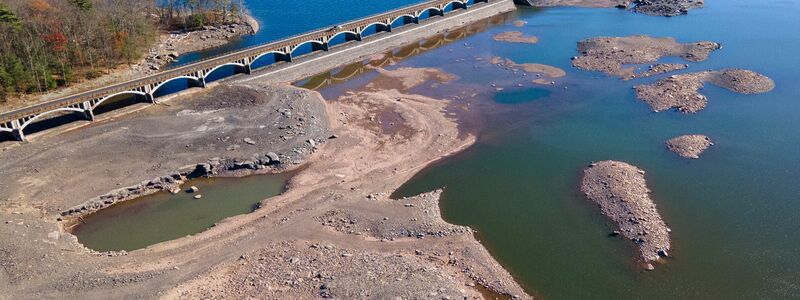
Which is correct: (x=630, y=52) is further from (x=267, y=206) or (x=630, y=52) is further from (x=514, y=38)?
(x=267, y=206)

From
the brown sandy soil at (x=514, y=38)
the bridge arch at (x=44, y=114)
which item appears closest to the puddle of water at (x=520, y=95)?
the brown sandy soil at (x=514, y=38)

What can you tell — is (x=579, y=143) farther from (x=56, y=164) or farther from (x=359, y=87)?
(x=56, y=164)

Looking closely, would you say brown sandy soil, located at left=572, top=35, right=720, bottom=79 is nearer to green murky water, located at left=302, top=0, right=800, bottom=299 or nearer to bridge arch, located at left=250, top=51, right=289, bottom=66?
green murky water, located at left=302, top=0, right=800, bottom=299

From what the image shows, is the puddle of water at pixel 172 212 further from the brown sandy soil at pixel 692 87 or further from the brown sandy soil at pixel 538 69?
the brown sandy soil at pixel 692 87

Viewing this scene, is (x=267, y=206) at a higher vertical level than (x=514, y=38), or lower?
lower

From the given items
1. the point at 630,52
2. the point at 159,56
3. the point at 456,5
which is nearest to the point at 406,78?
the point at 630,52

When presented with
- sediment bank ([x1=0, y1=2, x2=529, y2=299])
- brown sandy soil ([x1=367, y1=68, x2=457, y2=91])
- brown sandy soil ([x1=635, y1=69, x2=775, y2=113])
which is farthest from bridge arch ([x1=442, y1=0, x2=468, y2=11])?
brown sandy soil ([x1=635, y1=69, x2=775, y2=113])

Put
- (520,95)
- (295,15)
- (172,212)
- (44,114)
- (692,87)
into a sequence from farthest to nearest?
(295,15) < (520,95) < (692,87) < (44,114) < (172,212)
